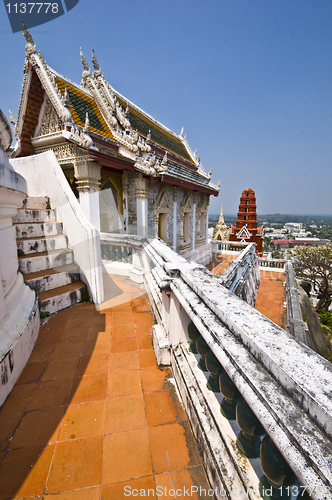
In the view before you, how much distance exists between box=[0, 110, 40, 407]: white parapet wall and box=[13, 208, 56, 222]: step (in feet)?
4.08

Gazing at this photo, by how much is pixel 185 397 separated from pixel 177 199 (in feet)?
30.8

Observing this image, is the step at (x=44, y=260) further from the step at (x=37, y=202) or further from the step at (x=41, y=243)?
the step at (x=37, y=202)

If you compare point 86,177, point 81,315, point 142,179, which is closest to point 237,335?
point 81,315

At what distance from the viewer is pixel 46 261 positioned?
11.8 feet

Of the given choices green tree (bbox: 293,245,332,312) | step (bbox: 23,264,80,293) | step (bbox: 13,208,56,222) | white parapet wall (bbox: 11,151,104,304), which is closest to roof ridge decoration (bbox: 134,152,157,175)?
white parapet wall (bbox: 11,151,104,304)

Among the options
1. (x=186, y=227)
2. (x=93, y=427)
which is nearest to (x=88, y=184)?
(x=93, y=427)

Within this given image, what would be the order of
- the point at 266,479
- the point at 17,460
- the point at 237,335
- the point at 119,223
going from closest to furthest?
the point at 266,479
the point at 237,335
the point at 17,460
the point at 119,223

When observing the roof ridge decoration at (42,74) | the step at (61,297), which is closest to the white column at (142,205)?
the roof ridge decoration at (42,74)

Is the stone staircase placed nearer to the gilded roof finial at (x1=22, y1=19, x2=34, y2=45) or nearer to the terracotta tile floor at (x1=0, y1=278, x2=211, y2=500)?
the terracotta tile floor at (x1=0, y1=278, x2=211, y2=500)

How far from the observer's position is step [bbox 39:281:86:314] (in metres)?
3.23

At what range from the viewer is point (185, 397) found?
1.72 meters

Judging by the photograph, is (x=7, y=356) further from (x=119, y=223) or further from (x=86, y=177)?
(x=119, y=223)

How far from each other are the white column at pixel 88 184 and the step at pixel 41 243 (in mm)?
2762

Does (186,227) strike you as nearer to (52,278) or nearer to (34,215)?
(34,215)
